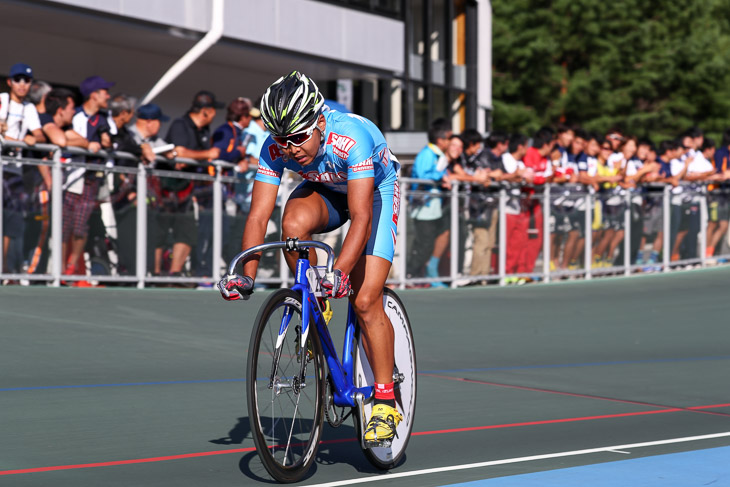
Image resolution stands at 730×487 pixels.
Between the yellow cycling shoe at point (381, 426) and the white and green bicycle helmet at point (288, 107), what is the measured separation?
1.33 metres

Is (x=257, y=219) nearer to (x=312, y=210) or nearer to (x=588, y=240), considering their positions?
(x=312, y=210)

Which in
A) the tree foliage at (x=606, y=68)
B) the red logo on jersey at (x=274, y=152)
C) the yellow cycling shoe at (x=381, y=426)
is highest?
the tree foliage at (x=606, y=68)

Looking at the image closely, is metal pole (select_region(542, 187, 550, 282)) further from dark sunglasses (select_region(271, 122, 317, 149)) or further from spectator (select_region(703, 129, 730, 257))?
dark sunglasses (select_region(271, 122, 317, 149))

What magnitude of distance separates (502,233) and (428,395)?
795 centimetres

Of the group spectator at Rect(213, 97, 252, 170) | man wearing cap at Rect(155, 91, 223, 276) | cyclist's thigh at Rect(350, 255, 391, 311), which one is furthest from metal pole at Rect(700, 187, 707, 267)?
cyclist's thigh at Rect(350, 255, 391, 311)

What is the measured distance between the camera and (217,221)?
13391mm

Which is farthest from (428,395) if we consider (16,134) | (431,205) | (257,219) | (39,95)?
(431,205)

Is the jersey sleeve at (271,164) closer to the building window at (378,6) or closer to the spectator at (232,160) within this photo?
the spectator at (232,160)

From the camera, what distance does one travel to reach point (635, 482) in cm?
581

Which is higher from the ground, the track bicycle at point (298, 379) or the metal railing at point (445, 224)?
the metal railing at point (445, 224)

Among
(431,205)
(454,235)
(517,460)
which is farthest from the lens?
(454,235)

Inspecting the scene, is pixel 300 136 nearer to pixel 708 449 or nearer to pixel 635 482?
pixel 635 482

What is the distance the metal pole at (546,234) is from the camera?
54.5ft

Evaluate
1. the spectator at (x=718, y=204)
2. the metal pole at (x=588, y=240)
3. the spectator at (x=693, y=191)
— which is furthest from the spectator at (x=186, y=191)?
the spectator at (x=718, y=204)
